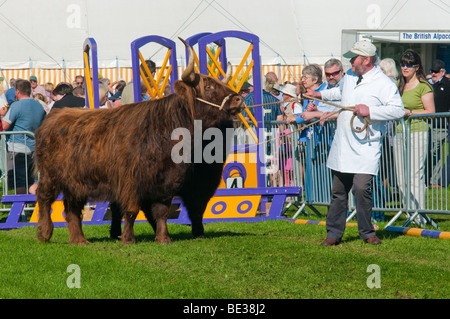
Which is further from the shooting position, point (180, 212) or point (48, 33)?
point (48, 33)

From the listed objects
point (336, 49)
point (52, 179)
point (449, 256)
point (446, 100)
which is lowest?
point (449, 256)

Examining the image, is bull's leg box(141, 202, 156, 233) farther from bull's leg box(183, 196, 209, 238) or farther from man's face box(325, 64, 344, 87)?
man's face box(325, 64, 344, 87)

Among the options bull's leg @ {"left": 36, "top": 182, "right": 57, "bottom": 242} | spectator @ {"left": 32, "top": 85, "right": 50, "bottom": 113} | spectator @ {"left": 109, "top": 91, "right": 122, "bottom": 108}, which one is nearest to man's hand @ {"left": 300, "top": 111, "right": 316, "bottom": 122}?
bull's leg @ {"left": 36, "top": 182, "right": 57, "bottom": 242}

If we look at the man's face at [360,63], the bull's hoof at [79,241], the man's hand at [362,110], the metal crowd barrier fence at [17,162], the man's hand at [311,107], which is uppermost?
the man's face at [360,63]

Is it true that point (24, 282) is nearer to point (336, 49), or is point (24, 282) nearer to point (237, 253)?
point (237, 253)

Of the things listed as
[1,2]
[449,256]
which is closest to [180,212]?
[449,256]

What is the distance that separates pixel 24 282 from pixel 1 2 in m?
23.7

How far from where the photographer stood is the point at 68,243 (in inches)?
349

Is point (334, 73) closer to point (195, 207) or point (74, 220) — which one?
point (195, 207)

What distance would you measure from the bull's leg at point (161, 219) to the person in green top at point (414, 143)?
3.59 metres

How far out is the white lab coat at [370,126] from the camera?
8.00 meters

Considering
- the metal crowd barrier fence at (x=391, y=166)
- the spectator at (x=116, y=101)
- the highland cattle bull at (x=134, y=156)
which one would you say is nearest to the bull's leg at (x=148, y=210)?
the highland cattle bull at (x=134, y=156)

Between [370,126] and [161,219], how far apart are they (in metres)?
2.61

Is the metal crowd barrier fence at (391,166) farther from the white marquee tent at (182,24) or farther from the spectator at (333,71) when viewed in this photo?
the white marquee tent at (182,24)
